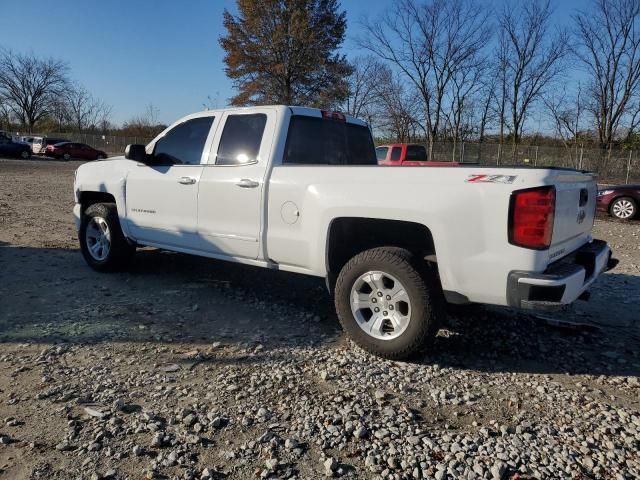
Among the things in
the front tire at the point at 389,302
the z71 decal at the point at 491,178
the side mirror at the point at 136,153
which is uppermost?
the side mirror at the point at 136,153

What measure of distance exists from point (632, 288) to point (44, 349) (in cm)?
630

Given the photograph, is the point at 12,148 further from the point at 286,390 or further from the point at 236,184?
the point at 286,390

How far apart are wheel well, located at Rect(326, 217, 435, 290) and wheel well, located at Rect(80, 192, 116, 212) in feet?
11.0

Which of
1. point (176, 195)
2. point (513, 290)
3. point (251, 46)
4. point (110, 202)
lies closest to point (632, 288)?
point (513, 290)

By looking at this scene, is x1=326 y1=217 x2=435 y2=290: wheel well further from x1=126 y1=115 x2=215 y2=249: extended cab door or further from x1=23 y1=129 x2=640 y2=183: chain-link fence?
x1=23 y1=129 x2=640 y2=183: chain-link fence

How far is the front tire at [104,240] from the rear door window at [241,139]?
1.83 metres

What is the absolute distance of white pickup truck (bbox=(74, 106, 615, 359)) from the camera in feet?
10.7

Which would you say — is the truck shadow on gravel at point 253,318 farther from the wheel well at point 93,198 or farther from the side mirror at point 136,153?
the side mirror at point 136,153

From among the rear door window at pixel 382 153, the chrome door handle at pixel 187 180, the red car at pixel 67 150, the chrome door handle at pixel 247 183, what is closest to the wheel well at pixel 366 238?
the chrome door handle at pixel 247 183

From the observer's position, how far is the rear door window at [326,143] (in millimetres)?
4707

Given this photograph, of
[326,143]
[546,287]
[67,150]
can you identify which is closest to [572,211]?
[546,287]

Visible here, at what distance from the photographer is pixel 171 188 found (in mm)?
5195

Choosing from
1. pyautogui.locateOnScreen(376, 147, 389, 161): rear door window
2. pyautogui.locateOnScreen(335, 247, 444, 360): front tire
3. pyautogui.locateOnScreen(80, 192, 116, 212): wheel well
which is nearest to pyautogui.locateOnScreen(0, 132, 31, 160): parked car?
pyautogui.locateOnScreen(376, 147, 389, 161): rear door window

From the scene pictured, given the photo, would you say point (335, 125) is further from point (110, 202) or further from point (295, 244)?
point (110, 202)
